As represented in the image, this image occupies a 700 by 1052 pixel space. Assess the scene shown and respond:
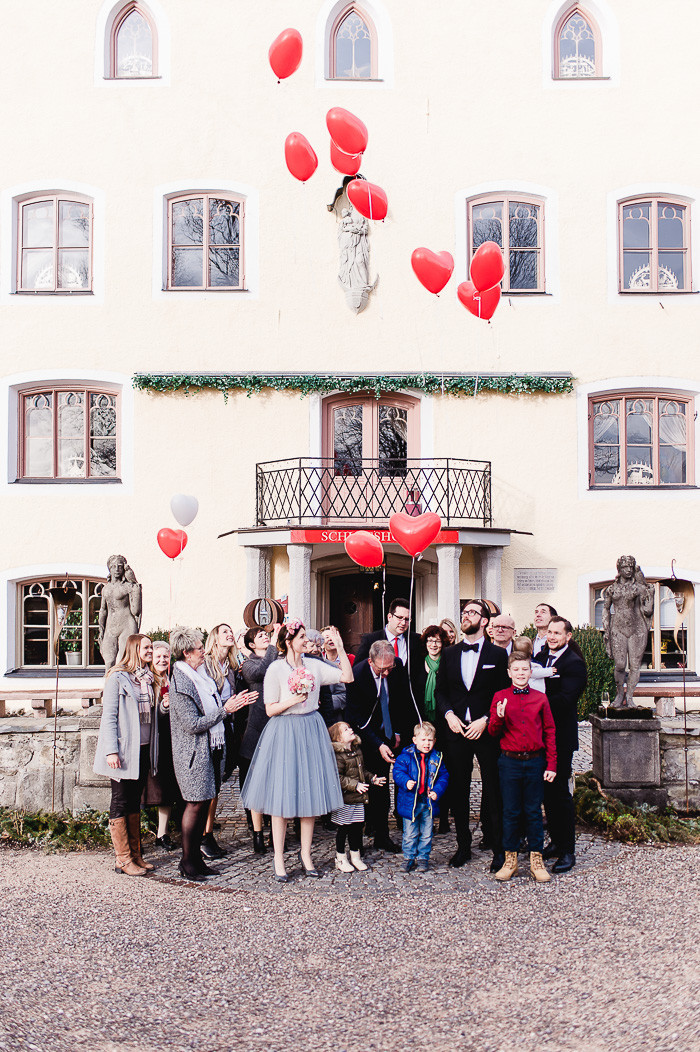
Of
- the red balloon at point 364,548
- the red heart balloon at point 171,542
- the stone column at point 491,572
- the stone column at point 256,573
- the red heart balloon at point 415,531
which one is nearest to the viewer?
the red heart balloon at point 415,531

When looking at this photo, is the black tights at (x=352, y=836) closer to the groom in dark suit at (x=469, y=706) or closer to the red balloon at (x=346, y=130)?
the groom in dark suit at (x=469, y=706)

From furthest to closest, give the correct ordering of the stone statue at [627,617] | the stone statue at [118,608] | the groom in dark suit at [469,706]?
the stone statue at [118,608], the stone statue at [627,617], the groom in dark suit at [469,706]

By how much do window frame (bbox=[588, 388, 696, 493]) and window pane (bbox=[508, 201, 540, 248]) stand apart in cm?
262

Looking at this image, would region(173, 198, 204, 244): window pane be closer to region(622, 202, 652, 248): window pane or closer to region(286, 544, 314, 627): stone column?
region(286, 544, 314, 627): stone column

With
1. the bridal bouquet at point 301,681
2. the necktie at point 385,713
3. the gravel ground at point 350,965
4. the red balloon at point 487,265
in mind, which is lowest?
the gravel ground at point 350,965

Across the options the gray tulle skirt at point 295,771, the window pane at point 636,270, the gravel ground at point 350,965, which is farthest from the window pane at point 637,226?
the gray tulle skirt at point 295,771

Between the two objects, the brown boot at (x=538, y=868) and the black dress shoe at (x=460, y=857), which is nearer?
the brown boot at (x=538, y=868)

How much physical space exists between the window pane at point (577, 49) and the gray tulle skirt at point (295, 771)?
1258 cm

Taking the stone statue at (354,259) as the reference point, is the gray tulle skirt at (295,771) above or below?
below

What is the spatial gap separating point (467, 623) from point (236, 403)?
852cm

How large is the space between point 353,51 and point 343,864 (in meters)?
13.0

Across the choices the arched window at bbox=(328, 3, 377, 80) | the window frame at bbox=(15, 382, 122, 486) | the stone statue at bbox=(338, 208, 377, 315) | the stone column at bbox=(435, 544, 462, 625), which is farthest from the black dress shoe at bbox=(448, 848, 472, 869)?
the arched window at bbox=(328, 3, 377, 80)

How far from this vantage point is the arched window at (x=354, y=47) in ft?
49.3

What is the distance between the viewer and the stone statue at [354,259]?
1456 cm
